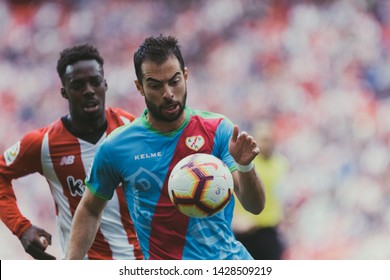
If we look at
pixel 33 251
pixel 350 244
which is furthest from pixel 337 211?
pixel 33 251

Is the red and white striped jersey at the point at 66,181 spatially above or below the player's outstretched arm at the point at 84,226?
above

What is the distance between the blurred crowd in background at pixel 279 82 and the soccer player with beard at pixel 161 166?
186 inches

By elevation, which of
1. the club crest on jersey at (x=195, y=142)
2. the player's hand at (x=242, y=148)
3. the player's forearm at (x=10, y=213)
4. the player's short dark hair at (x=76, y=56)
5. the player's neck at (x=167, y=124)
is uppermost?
the player's short dark hair at (x=76, y=56)

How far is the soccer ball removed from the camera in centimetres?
374

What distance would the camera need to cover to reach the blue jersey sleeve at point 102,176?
4.18 m

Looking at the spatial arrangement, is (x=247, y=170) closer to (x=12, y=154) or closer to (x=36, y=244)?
(x=36, y=244)

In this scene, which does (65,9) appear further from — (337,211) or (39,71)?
(337,211)

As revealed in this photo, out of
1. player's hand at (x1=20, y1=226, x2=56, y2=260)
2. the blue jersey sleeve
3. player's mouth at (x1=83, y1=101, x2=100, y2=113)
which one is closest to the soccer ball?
the blue jersey sleeve

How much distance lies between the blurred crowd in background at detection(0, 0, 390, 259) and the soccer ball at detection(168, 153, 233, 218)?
16.7ft

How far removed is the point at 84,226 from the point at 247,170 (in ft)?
3.45

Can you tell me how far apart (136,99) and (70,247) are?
5.45 meters

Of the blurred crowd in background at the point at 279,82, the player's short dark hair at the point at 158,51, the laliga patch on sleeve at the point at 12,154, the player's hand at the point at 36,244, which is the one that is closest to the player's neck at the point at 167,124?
the player's short dark hair at the point at 158,51

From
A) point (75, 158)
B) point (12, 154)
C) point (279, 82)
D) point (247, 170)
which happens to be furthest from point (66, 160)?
point (279, 82)

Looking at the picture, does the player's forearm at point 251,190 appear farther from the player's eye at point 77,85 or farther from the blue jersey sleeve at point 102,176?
the player's eye at point 77,85
